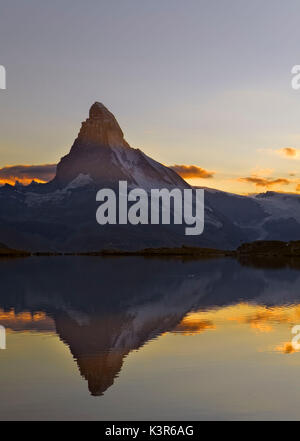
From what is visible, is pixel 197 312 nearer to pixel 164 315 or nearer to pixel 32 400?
pixel 164 315

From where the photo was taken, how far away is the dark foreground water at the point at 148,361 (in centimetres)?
2416

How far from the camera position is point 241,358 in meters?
33.8

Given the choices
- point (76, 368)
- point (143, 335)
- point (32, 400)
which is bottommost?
point (32, 400)

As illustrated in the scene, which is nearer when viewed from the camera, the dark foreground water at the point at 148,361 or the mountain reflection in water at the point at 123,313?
the dark foreground water at the point at 148,361

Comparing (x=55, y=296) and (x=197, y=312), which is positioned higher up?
(x=55, y=296)

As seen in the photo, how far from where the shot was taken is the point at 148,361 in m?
33.3

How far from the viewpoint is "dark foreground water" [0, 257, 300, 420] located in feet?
79.3

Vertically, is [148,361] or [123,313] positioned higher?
[123,313]

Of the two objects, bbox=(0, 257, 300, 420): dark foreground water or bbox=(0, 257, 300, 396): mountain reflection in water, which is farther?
bbox=(0, 257, 300, 396): mountain reflection in water

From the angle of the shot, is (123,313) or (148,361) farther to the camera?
(123,313)
